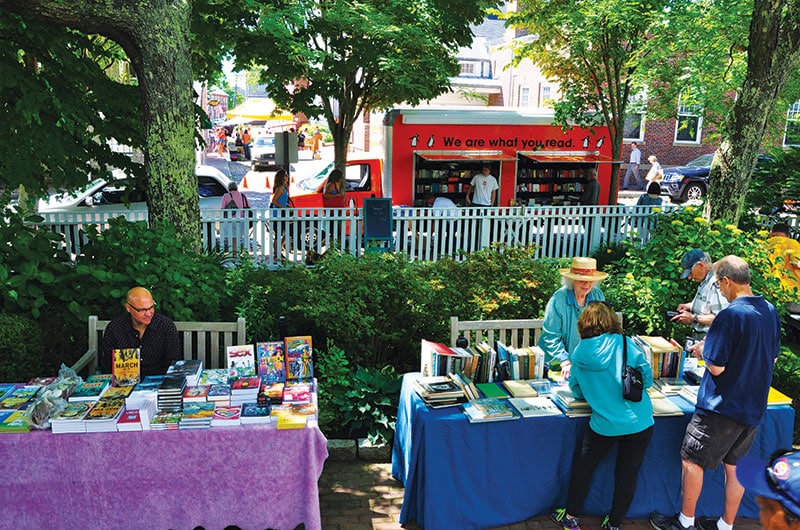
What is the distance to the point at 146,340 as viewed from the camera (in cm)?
532

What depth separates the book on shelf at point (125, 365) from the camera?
16.4 ft

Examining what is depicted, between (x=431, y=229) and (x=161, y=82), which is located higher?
(x=161, y=82)

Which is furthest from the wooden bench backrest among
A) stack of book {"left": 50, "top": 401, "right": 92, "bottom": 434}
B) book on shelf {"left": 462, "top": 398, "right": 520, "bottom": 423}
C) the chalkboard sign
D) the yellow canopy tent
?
the yellow canopy tent

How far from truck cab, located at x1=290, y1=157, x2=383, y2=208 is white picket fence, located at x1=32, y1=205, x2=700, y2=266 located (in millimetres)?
2590

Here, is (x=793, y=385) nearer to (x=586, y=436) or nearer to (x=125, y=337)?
(x=586, y=436)

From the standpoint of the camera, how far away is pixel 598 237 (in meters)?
11.7

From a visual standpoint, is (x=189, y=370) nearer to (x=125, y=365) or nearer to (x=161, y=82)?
(x=125, y=365)

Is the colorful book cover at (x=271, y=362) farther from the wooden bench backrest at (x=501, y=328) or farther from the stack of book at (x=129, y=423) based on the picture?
the wooden bench backrest at (x=501, y=328)

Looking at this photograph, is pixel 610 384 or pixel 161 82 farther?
pixel 161 82

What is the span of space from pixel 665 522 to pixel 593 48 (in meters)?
11.2

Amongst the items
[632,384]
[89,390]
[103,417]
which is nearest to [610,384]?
[632,384]

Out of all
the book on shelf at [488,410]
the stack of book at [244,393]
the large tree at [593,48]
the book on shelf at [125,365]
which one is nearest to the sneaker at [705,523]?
the book on shelf at [488,410]

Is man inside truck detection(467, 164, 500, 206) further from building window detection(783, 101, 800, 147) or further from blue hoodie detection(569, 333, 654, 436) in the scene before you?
blue hoodie detection(569, 333, 654, 436)

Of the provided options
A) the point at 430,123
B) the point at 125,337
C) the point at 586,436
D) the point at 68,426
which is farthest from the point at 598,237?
the point at 68,426
